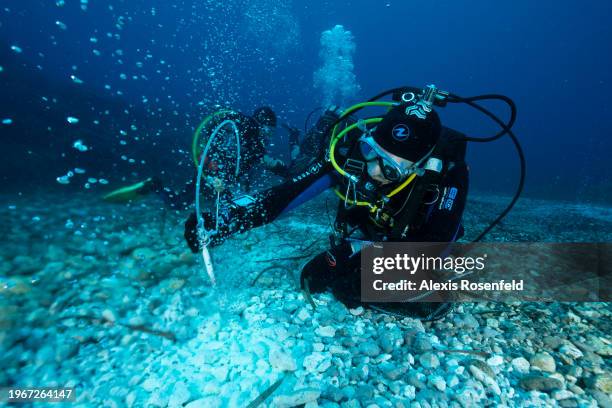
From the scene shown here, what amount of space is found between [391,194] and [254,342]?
193 cm

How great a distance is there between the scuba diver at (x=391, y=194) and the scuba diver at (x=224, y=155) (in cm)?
263

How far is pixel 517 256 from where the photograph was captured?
15.4 ft

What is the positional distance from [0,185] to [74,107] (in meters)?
12.6

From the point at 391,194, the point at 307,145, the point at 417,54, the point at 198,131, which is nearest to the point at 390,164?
the point at 391,194

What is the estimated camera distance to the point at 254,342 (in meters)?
2.56

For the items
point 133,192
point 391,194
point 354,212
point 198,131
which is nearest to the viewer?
point 391,194

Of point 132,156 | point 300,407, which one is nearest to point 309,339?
point 300,407

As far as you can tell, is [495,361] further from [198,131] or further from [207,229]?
[198,131]

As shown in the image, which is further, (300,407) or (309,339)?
(309,339)

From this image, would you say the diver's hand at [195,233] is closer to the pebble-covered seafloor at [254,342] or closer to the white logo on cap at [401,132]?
the pebble-covered seafloor at [254,342]

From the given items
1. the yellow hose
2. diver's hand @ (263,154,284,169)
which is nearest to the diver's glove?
the yellow hose

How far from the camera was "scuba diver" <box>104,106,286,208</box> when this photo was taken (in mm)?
5746

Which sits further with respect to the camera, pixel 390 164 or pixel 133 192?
pixel 133 192

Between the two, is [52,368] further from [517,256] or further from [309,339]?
[517,256]
